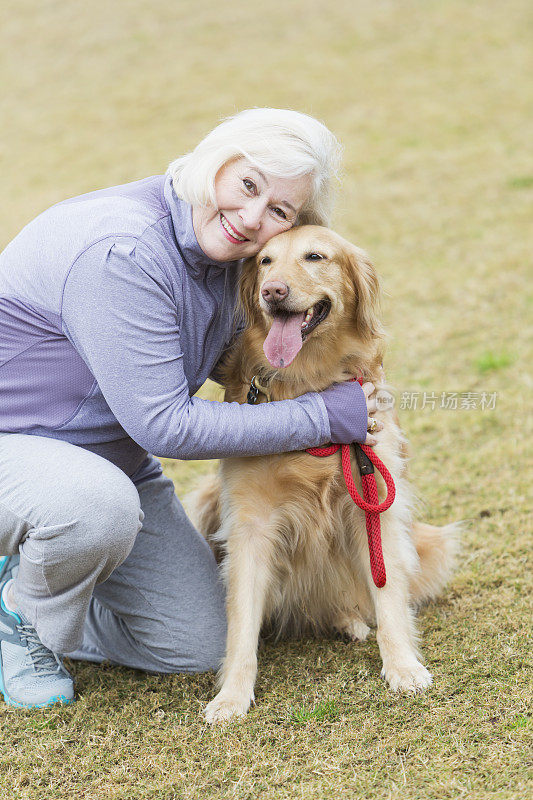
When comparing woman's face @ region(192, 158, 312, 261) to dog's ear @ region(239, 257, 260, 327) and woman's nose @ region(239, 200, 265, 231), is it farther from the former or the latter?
dog's ear @ region(239, 257, 260, 327)

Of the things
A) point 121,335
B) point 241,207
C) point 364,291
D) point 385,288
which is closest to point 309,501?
point 364,291

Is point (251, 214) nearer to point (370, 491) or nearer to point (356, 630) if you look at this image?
point (370, 491)

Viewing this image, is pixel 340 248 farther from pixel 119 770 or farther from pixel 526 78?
pixel 526 78

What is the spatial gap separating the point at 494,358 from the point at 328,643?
104 inches

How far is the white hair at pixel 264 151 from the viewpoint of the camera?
2.42 m

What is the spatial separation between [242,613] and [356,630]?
48 cm

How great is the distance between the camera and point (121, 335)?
2307 millimetres

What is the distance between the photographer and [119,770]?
7.41 ft

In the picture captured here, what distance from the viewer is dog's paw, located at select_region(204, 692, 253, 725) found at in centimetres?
248

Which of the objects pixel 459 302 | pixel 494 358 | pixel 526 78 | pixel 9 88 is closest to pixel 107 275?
pixel 494 358

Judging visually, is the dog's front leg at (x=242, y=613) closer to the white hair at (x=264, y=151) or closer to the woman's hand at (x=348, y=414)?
the woman's hand at (x=348, y=414)

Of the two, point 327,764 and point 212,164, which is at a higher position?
point 212,164

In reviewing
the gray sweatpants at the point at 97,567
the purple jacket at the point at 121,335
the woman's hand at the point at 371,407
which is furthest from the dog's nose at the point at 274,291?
the gray sweatpants at the point at 97,567

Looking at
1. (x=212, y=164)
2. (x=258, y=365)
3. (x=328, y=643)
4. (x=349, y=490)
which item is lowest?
(x=328, y=643)
